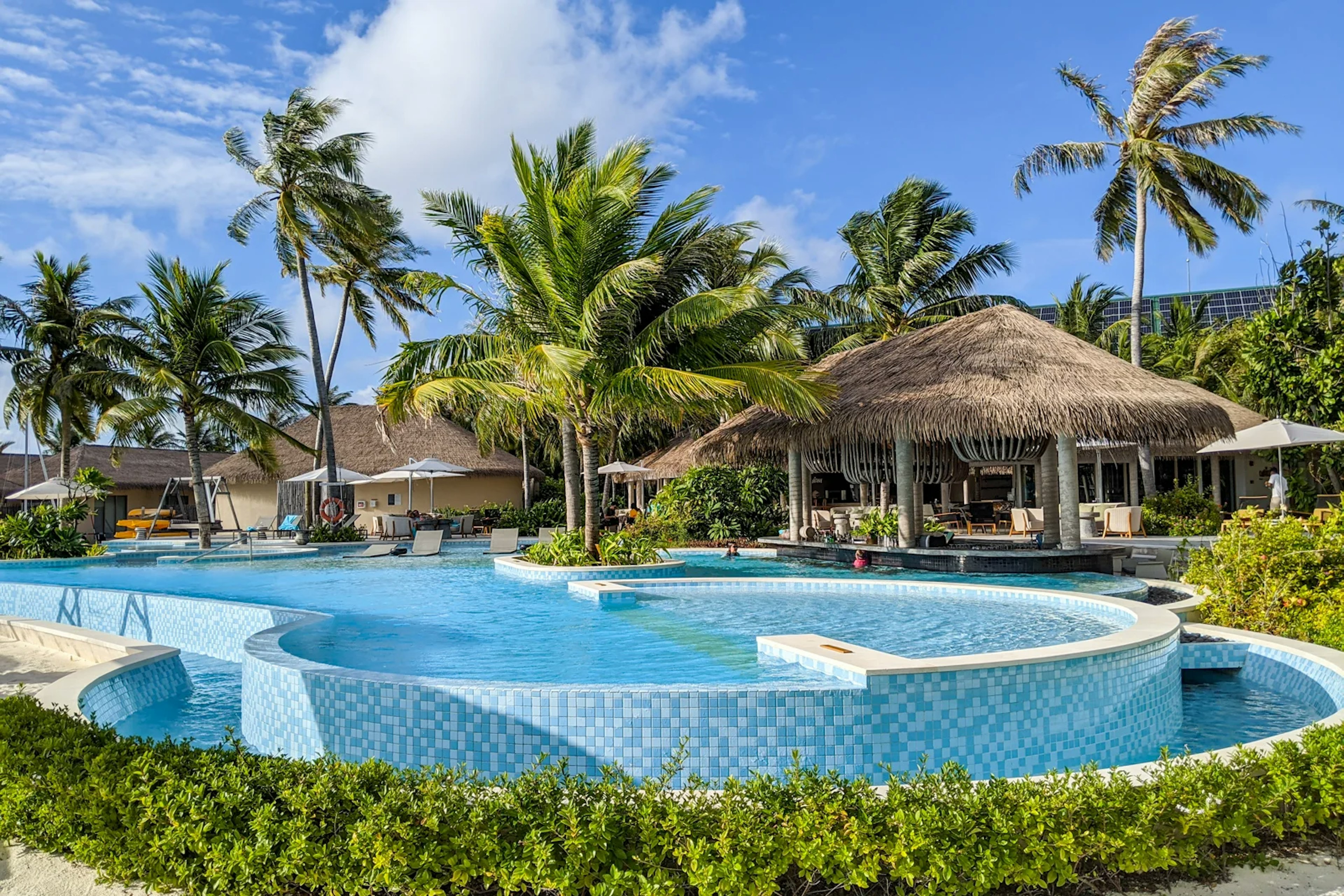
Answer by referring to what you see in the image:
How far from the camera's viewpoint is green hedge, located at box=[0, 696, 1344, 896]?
121 inches

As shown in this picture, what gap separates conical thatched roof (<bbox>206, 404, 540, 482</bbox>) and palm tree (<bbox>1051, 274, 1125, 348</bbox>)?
1868cm

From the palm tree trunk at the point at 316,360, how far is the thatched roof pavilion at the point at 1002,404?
1172cm

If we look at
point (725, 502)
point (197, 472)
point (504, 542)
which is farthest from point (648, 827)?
point (197, 472)

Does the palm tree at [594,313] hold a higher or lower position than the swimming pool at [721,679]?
higher

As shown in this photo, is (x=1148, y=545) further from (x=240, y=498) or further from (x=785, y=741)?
(x=240, y=498)

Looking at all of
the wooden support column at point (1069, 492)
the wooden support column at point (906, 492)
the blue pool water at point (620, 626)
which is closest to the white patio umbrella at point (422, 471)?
the blue pool water at point (620, 626)

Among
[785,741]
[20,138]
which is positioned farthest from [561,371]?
[20,138]

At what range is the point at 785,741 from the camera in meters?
5.09

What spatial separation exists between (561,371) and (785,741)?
8.17m

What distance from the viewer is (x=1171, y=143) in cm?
2038

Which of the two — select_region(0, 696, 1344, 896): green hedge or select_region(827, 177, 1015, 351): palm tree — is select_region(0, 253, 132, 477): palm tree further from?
select_region(0, 696, 1344, 896): green hedge

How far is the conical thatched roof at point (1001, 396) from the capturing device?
12.4 meters

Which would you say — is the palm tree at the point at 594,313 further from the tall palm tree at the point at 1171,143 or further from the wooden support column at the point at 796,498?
the tall palm tree at the point at 1171,143

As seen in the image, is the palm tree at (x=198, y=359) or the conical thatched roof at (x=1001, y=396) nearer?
the conical thatched roof at (x=1001, y=396)
